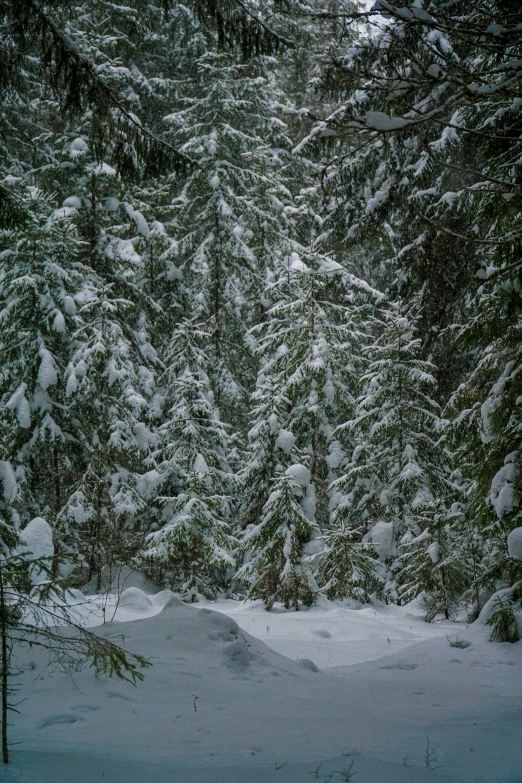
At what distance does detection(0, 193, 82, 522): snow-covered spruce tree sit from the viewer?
1122 centimetres

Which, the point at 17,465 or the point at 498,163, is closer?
the point at 498,163

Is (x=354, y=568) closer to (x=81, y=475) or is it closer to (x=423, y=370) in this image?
(x=423, y=370)

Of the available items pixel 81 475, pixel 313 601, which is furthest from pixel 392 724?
pixel 81 475

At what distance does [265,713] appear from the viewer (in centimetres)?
417

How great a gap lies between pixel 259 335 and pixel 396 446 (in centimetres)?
763

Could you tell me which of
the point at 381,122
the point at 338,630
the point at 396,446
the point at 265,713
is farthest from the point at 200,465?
the point at 381,122

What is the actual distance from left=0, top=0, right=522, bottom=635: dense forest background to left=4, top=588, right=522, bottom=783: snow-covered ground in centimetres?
140

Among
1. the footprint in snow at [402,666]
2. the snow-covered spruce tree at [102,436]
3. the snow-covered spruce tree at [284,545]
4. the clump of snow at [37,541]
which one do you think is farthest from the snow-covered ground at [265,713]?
the snow-covered spruce tree at [102,436]

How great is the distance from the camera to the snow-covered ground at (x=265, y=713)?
3.17 m

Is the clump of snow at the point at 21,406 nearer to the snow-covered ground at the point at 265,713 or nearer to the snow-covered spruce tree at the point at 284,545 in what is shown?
the snow-covered spruce tree at the point at 284,545

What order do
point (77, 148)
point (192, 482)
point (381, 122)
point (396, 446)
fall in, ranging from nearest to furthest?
1. point (381, 122)
2. point (192, 482)
3. point (396, 446)
4. point (77, 148)

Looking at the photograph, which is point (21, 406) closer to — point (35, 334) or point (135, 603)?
point (35, 334)

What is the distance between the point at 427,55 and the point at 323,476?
1001cm

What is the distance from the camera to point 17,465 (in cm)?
1158
